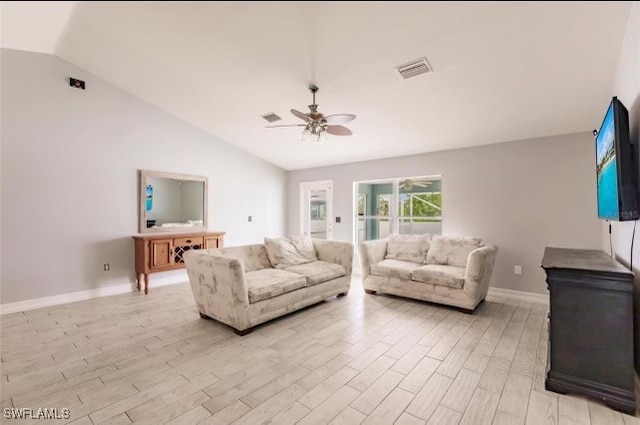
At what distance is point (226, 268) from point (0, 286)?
3054 millimetres

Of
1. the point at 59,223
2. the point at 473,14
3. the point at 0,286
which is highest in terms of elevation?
the point at 473,14

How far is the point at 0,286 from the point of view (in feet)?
11.6

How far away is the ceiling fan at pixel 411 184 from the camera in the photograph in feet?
16.9

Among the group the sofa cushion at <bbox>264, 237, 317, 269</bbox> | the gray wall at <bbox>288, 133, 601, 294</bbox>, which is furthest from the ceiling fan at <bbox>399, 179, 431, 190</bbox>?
the sofa cushion at <bbox>264, 237, 317, 269</bbox>

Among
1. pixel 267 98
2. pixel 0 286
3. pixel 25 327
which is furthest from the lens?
pixel 267 98


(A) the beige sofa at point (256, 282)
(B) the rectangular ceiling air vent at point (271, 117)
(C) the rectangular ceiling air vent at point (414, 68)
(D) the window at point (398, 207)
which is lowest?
(A) the beige sofa at point (256, 282)

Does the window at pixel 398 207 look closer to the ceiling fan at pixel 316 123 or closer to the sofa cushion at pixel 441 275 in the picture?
the sofa cushion at pixel 441 275

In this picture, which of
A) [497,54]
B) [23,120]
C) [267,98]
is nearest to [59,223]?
[23,120]

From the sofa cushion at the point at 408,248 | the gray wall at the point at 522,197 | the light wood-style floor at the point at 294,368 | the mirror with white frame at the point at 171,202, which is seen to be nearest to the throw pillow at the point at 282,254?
the light wood-style floor at the point at 294,368

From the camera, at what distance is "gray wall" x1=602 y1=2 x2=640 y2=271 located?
6.20 ft

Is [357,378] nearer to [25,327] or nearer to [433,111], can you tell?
[433,111]

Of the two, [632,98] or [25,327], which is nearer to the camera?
[632,98]

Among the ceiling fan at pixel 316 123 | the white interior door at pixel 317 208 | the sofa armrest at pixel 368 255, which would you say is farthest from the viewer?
the white interior door at pixel 317 208

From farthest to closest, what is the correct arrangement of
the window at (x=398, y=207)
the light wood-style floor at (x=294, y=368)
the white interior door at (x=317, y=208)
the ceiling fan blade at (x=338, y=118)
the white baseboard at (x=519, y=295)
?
the white interior door at (x=317, y=208) → the window at (x=398, y=207) → the white baseboard at (x=519, y=295) → the ceiling fan blade at (x=338, y=118) → the light wood-style floor at (x=294, y=368)
